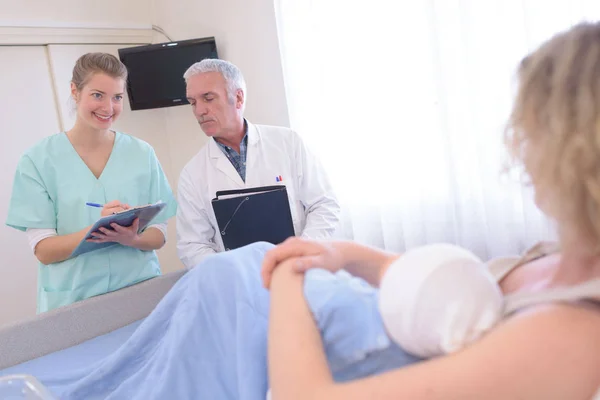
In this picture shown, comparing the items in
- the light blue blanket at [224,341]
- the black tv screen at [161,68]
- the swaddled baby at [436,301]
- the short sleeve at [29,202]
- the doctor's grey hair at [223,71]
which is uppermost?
the black tv screen at [161,68]

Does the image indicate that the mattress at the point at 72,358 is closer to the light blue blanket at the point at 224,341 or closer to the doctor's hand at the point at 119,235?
the light blue blanket at the point at 224,341

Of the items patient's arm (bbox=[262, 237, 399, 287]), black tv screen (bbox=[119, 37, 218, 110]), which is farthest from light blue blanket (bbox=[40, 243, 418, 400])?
black tv screen (bbox=[119, 37, 218, 110])

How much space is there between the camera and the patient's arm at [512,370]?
688mm

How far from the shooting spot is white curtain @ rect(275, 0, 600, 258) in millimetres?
2332

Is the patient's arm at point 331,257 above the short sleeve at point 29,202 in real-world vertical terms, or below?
below

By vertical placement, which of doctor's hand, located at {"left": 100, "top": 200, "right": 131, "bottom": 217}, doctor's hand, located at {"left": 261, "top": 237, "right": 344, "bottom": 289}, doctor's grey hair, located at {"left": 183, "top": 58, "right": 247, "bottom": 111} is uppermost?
doctor's grey hair, located at {"left": 183, "top": 58, "right": 247, "bottom": 111}

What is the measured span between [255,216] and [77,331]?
717mm

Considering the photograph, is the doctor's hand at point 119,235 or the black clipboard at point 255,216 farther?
the black clipboard at point 255,216

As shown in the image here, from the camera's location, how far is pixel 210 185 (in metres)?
2.40

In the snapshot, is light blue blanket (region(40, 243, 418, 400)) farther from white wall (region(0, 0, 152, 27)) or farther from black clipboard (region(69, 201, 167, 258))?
white wall (region(0, 0, 152, 27))

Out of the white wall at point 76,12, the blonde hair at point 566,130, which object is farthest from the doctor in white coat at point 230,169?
the blonde hair at point 566,130

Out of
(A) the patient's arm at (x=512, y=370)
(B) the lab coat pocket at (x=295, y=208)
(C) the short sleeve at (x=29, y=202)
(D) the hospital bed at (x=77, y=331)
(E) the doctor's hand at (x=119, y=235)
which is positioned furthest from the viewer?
(B) the lab coat pocket at (x=295, y=208)

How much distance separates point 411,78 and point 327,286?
1.81 meters

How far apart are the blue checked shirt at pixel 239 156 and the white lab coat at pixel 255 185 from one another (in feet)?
0.08
